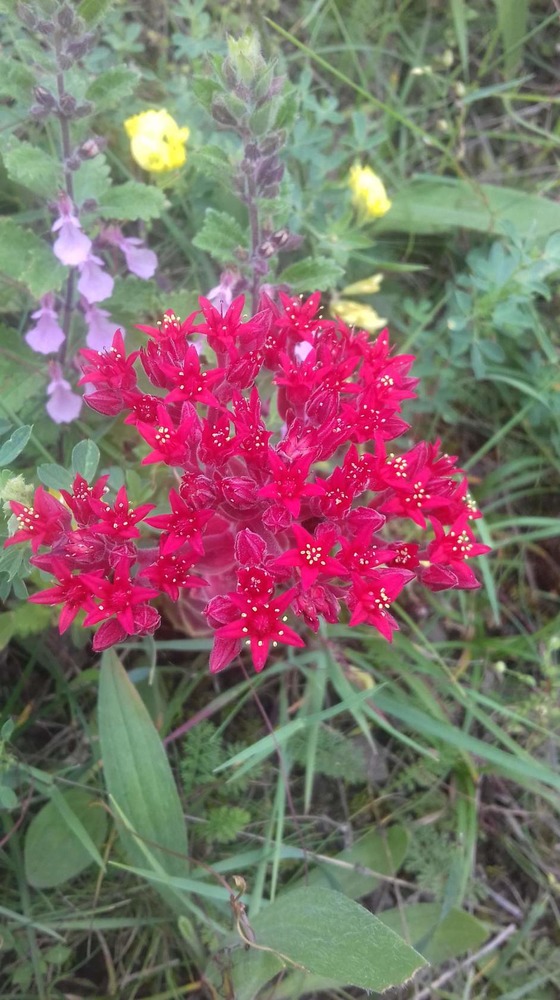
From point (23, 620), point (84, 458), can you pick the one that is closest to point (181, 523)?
point (84, 458)

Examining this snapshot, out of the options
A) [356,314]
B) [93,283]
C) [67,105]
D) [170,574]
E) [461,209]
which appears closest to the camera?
[170,574]

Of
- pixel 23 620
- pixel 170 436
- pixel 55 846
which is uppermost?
pixel 170 436

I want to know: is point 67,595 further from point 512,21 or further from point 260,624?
point 512,21

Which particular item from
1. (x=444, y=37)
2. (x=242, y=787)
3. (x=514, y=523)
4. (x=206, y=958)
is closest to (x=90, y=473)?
(x=242, y=787)

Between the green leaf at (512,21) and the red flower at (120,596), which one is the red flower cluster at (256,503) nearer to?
the red flower at (120,596)

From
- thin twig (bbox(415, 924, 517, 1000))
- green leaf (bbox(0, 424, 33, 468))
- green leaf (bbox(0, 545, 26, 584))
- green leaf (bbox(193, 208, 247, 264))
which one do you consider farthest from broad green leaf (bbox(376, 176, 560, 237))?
thin twig (bbox(415, 924, 517, 1000))

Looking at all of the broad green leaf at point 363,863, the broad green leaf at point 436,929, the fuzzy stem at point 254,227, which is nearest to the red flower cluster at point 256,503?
the fuzzy stem at point 254,227
